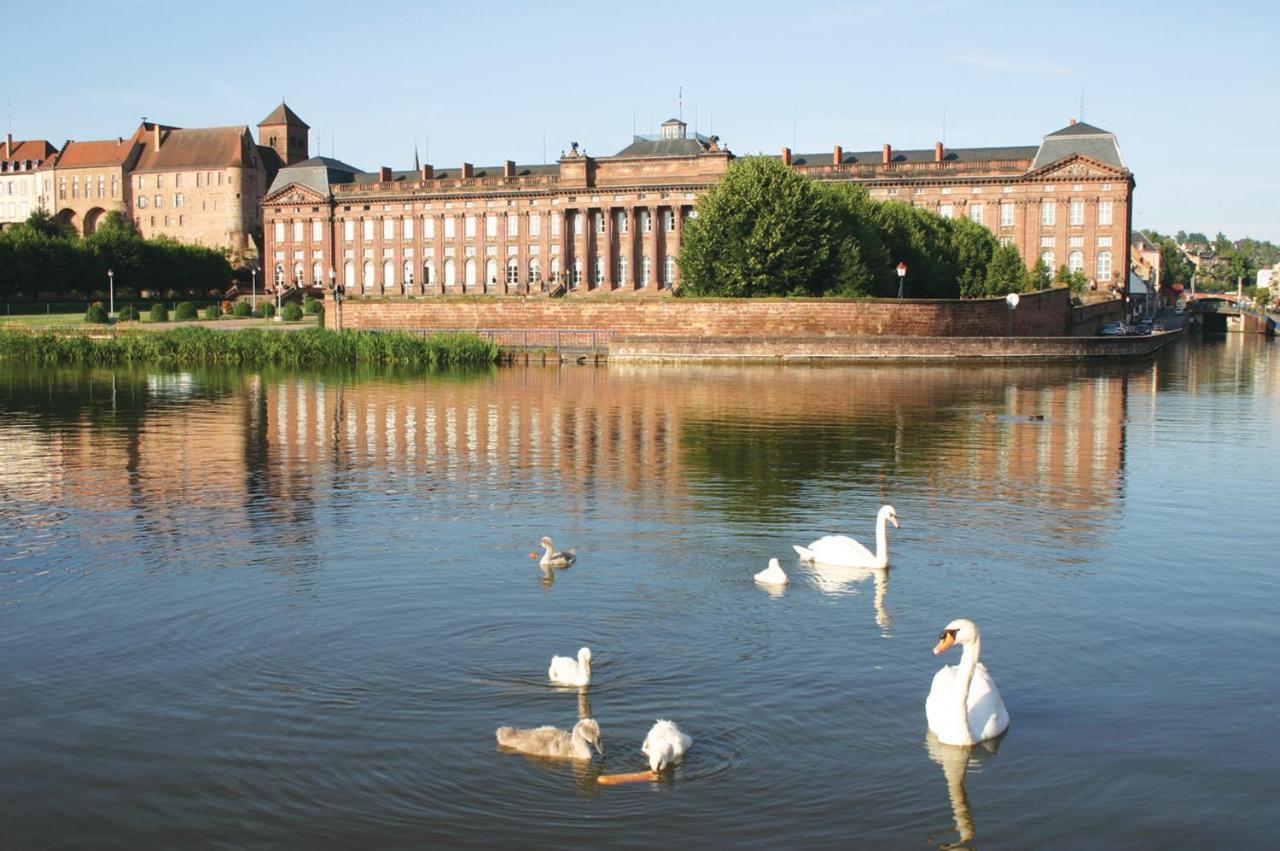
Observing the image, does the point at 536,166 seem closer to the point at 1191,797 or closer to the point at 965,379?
the point at 965,379

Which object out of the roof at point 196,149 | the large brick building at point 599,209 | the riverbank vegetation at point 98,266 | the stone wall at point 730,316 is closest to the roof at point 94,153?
the roof at point 196,149

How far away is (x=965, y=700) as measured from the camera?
9.85 meters

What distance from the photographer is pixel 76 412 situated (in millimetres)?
34500

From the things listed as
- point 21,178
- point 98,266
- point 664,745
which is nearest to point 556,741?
point 664,745

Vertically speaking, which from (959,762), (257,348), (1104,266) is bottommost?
(959,762)

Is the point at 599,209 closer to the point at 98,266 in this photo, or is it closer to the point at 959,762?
the point at 98,266

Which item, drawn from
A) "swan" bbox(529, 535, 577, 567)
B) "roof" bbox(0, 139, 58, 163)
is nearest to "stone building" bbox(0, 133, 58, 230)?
"roof" bbox(0, 139, 58, 163)

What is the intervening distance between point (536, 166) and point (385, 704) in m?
112

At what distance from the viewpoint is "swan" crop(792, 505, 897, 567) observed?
15.4 m

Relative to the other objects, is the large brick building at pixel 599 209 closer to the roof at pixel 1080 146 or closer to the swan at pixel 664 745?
the roof at pixel 1080 146

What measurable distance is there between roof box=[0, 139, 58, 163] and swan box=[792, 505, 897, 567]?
163663mm

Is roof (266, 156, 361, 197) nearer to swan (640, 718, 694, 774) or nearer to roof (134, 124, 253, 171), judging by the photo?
roof (134, 124, 253, 171)

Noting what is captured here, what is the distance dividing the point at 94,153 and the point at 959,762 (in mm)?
158476

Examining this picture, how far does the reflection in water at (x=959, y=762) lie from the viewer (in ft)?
28.8
